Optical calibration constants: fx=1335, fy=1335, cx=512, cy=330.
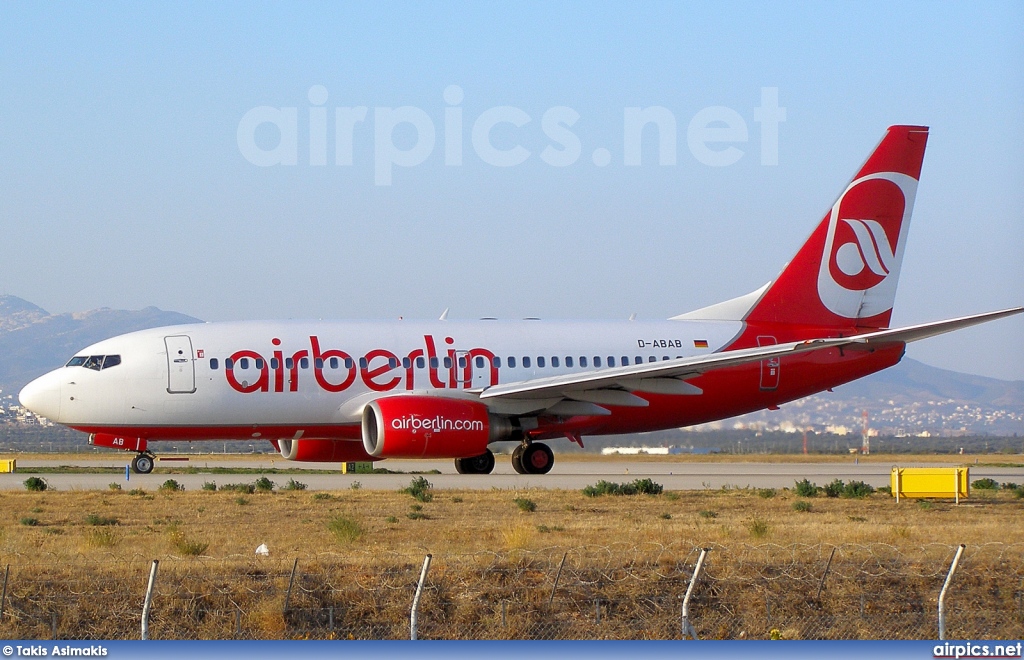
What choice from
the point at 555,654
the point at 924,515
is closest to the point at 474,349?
the point at 924,515

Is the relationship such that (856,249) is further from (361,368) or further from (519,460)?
(361,368)

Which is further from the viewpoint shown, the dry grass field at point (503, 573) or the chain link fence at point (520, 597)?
the dry grass field at point (503, 573)

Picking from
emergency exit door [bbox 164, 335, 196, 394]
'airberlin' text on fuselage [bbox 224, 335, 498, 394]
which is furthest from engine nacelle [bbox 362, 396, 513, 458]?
emergency exit door [bbox 164, 335, 196, 394]

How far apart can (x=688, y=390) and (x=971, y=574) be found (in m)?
14.0

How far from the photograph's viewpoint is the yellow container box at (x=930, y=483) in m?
26.5

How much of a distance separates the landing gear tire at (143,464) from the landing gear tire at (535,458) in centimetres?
873

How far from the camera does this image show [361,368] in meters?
29.8

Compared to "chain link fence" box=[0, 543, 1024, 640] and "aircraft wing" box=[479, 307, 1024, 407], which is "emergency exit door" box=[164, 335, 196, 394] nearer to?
"aircraft wing" box=[479, 307, 1024, 407]

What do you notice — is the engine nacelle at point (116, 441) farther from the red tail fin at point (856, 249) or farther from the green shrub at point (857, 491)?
the green shrub at point (857, 491)

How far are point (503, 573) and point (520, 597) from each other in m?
0.66

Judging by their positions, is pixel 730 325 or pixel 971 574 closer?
pixel 971 574

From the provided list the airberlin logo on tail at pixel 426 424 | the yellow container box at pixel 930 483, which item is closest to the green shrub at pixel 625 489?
the airberlin logo on tail at pixel 426 424

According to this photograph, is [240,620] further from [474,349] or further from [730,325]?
[730,325]

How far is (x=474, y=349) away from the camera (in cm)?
3064
